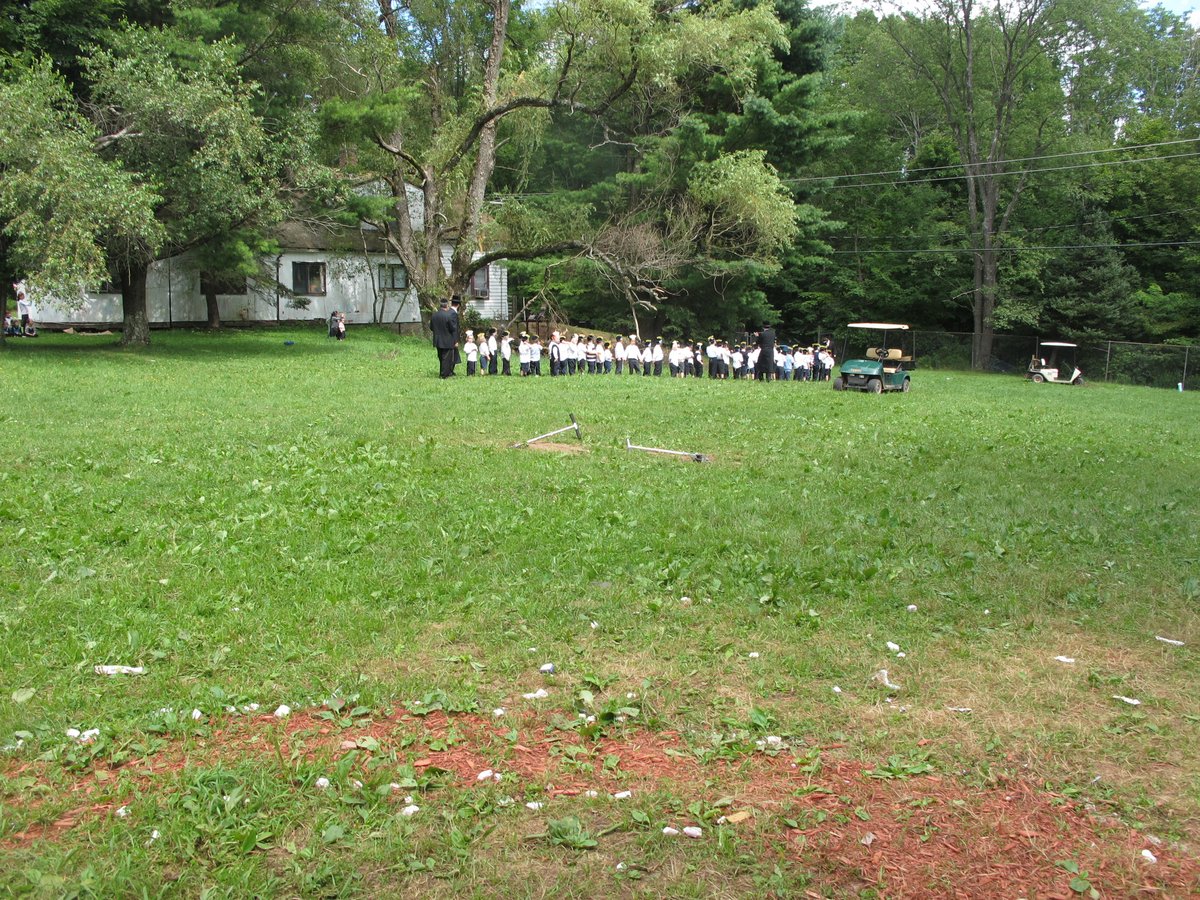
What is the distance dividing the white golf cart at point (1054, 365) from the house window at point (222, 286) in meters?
30.1

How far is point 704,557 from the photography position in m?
7.54

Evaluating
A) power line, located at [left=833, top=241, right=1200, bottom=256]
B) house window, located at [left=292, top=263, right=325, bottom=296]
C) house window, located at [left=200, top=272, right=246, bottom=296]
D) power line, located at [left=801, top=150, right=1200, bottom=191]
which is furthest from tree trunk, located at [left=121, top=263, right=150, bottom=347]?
power line, located at [left=833, top=241, right=1200, bottom=256]

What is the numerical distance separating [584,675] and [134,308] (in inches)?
1081

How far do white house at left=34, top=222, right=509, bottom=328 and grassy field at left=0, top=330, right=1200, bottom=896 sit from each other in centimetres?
2689

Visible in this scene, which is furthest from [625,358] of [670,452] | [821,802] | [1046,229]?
[821,802]

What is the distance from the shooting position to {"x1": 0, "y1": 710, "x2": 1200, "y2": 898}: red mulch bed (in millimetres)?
3688

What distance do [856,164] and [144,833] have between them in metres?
53.3

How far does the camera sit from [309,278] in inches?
1592

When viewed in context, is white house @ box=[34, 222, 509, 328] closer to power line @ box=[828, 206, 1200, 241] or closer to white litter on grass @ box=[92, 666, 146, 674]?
power line @ box=[828, 206, 1200, 241]

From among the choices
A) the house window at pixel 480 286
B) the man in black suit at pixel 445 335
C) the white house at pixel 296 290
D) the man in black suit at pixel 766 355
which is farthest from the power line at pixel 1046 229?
the man in black suit at pixel 445 335

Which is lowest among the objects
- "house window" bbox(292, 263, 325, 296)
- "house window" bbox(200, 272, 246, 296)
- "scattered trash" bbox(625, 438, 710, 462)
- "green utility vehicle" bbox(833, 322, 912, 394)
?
"scattered trash" bbox(625, 438, 710, 462)

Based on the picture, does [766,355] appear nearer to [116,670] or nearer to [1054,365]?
[1054,365]

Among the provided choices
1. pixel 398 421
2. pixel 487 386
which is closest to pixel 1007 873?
pixel 398 421

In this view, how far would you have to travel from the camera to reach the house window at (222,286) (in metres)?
36.0
